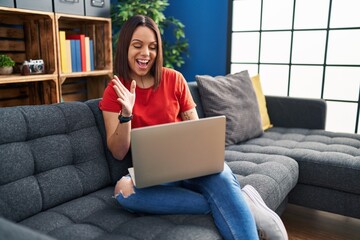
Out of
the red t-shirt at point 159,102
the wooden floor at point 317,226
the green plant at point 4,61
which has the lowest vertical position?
the wooden floor at point 317,226

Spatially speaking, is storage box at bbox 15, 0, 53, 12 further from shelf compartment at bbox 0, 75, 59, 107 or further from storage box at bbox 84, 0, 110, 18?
shelf compartment at bbox 0, 75, 59, 107

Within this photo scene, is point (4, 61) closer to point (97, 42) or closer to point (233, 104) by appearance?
point (97, 42)

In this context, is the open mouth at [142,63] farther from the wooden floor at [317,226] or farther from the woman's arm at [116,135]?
the wooden floor at [317,226]

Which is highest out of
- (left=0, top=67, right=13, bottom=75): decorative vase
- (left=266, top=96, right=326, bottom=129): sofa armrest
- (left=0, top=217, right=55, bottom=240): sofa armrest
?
(left=0, top=67, right=13, bottom=75): decorative vase

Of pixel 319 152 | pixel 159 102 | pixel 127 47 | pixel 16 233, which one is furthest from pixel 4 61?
pixel 319 152

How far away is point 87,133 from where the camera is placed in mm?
1474

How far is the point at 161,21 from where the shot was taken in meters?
3.22

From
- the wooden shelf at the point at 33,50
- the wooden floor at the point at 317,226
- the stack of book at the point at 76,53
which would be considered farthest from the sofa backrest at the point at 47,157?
Result: the stack of book at the point at 76,53

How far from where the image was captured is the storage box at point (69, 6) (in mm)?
2453

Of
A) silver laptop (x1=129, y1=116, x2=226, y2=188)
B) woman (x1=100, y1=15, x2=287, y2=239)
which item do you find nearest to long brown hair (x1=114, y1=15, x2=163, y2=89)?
woman (x1=100, y1=15, x2=287, y2=239)

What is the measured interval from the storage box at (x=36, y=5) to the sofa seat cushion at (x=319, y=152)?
159cm

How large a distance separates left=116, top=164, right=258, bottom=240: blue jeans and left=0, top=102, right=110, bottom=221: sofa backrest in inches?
9.6

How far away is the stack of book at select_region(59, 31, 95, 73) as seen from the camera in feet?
8.48

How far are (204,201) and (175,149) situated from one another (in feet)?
0.87
